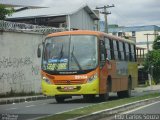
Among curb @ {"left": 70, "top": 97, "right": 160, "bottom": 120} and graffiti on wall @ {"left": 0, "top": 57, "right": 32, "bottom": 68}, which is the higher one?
graffiti on wall @ {"left": 0, "top": 57, "right": 32, "bottom": 68}

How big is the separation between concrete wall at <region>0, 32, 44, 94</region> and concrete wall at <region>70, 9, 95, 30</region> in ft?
70.8

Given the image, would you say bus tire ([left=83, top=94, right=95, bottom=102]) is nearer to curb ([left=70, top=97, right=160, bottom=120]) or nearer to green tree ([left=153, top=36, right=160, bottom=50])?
curb ([left=70, top=97, right=160, bottom=120])

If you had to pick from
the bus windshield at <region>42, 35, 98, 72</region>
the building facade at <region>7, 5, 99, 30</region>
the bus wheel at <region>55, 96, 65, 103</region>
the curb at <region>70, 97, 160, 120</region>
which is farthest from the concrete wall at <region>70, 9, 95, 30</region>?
the curb at <region>70, 97, 160, 120</region>

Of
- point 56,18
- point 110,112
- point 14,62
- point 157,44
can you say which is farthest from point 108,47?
point 157,44

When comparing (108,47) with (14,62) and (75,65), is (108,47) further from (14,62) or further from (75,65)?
(14,62)

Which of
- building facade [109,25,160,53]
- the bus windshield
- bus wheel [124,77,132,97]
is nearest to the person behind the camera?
the bus windshield

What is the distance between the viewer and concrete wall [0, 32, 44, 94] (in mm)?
30484

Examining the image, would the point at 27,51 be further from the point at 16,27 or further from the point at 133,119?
the point at 133,119

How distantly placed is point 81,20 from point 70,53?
1475 inches

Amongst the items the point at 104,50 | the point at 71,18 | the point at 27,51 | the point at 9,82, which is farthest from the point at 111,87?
the point at 71,18

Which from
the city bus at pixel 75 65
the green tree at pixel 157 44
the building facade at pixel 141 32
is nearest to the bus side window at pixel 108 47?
the city bus at pixel 75 65

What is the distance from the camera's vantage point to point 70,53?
21.9m

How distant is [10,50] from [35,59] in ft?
12.5

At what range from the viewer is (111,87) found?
949 inches
